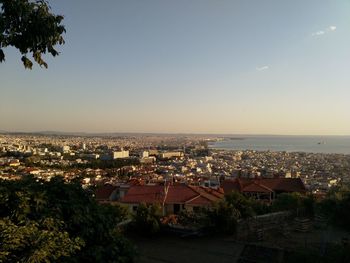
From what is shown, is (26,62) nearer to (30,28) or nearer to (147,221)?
(30,28)

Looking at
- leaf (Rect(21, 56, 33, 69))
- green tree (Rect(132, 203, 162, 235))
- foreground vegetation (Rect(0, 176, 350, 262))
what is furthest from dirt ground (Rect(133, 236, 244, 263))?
leaf (Rect(21, 56, 33, 69))

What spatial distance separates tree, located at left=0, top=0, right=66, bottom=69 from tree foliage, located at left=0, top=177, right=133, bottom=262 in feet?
4.08

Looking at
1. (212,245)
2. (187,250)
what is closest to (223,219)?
(212,245)

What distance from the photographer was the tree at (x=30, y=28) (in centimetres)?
331

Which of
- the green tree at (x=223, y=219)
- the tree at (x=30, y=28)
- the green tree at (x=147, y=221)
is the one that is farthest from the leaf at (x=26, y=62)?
the green tree at (x=223, y=219)

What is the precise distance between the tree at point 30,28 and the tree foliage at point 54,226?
124 centimetres

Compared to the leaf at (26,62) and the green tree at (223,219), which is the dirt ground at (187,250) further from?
the leaf at (26,62)

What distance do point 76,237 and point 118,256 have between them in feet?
1.43

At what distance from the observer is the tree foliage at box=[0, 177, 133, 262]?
279cm

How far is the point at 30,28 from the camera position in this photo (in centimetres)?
346

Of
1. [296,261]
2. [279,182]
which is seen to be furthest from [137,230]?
[279,182]

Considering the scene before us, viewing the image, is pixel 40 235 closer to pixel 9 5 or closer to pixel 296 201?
pixel 9 5

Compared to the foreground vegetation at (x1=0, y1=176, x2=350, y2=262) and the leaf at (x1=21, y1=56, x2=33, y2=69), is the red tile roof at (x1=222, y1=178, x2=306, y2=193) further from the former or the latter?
the leaf at (x1=21, y1=56, x2=33, y2=69)

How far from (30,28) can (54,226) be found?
1.74 m
